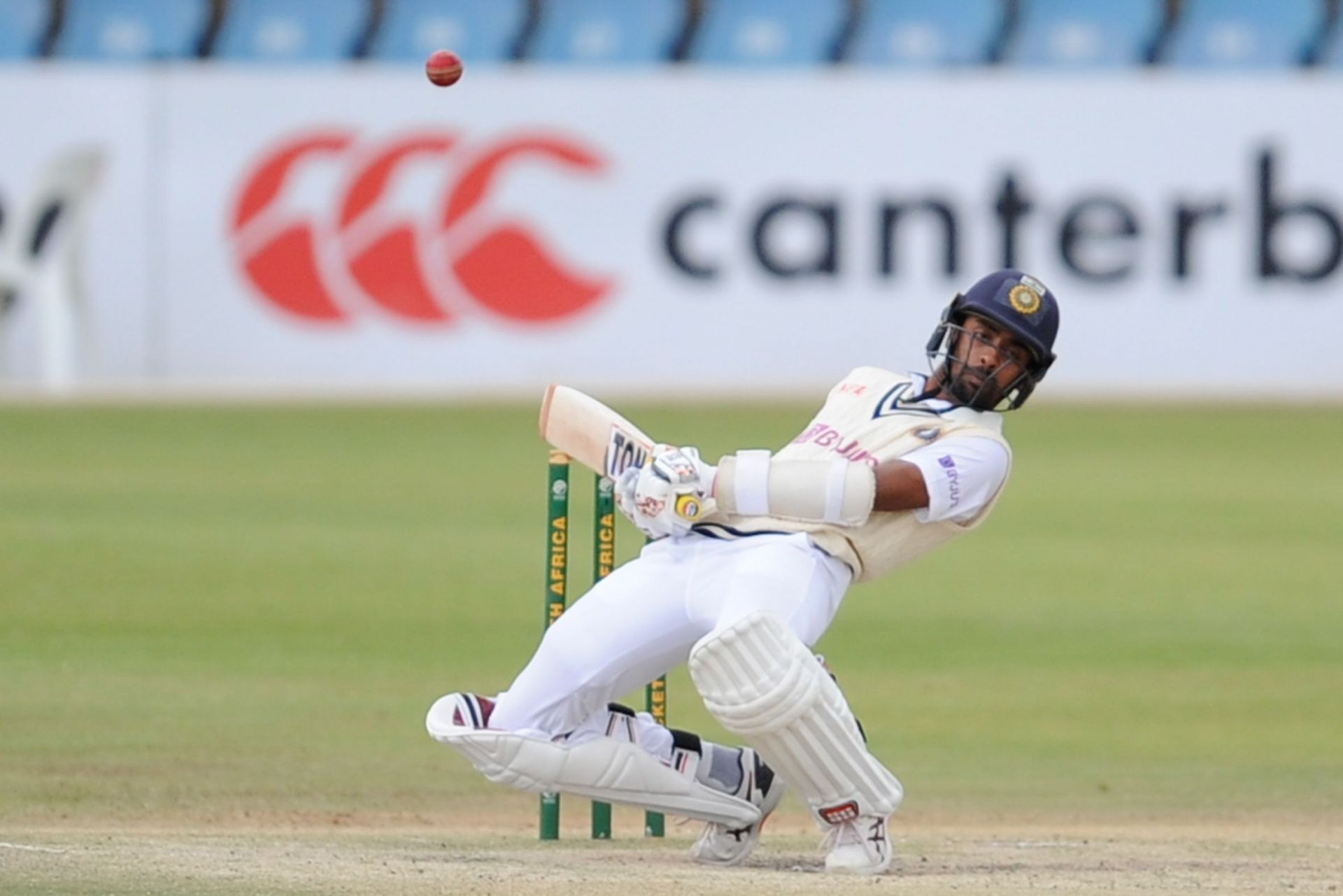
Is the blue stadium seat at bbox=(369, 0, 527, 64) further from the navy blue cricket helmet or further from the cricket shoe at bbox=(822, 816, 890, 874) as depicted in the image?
the cricket shoe at bbox=(822, 816, 890, 874)

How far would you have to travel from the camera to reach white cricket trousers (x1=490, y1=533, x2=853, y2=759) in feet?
17.4

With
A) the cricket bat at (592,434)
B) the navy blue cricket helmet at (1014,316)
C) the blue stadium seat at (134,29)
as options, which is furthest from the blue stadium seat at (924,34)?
the navy blue cricket helmet at (1014,316)

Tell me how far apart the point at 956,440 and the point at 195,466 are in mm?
10081

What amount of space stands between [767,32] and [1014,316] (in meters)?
15.1

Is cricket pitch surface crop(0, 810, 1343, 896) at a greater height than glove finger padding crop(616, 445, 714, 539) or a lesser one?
lesser

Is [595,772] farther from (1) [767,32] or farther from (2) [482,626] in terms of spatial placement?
(1) [767,32]

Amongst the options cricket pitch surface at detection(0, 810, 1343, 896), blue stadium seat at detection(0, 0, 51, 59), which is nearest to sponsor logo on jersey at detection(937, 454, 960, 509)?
cricket pitch surface at detection(0, 810, 1343, 896)

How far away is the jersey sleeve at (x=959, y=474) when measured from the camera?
5.29 meters

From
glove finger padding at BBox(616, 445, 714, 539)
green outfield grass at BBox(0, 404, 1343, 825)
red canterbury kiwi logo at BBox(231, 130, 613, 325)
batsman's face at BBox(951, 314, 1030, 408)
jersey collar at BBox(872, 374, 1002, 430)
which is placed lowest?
green outfield grass at BBox(0, 404, 1343, 825)

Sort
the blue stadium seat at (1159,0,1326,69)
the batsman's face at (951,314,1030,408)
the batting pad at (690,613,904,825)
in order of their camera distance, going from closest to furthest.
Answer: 1. the batting pad at (690,613,904,825)
2. the batsman's face at (951,314,1030,408)
3. the blue stadium seat at (1159,0,1326,69)

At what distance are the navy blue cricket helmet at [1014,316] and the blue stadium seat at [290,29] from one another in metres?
14.9

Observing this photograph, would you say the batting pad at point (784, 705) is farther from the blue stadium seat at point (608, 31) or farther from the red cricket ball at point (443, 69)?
the blue stadium seat at point (608, 31)

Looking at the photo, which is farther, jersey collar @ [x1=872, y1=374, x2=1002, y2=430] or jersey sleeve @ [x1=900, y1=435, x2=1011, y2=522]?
jersey collar @ [x1=872, y1=374, x2=1002, y2=430]

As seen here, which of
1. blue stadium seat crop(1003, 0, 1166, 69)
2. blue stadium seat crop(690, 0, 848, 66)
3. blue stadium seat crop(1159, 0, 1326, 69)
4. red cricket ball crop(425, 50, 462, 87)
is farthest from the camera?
blue stadium seat crop(1159, 0, 1326, 69)
